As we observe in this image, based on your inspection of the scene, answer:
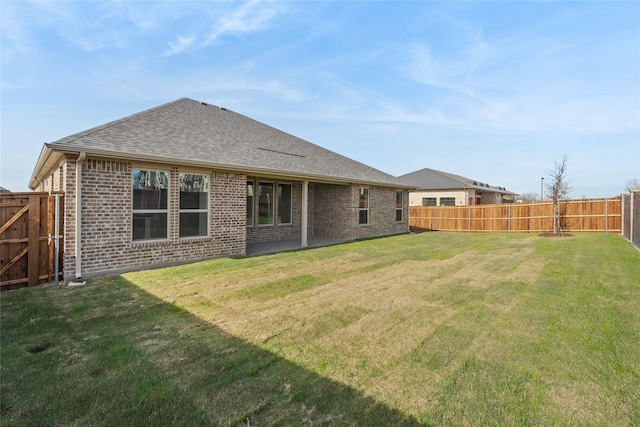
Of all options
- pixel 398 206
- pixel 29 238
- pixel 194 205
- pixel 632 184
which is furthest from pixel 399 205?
pixel 632 184

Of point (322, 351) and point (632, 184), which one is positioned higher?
point (632, 184)

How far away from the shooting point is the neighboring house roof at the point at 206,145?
738 centimetres

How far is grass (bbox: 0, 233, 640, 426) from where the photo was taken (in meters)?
2.50

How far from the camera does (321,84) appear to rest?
1461cm

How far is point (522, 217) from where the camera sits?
1845 cm

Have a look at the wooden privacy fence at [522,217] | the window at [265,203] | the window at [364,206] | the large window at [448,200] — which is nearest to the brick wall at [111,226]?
the window at [265,203]

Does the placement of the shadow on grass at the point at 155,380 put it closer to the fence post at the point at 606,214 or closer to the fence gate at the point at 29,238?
the fence gate at the point at 29,238

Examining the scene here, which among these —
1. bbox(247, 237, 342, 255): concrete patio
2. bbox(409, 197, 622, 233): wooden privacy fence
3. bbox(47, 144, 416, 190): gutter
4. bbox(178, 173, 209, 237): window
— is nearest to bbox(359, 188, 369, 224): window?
bbox(47, 144, 416, 190): gutter

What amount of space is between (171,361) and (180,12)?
10.1 m

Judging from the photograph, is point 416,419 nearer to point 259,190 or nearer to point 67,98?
point 259,190

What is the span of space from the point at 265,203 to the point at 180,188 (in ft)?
15.3

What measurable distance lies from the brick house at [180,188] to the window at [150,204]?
0.02 m

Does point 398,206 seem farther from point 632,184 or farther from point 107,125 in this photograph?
point 632,184

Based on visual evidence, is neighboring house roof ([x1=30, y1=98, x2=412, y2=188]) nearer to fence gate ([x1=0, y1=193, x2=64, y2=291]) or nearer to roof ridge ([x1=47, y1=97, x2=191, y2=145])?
roof ridge ([x1=47, y1=97, x2=191, y2=145])
